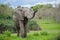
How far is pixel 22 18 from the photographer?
2.87m

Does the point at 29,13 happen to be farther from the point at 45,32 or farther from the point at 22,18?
the point at 45,32

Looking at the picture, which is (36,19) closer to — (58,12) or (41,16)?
(41,16)

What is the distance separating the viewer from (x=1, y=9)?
2.85m

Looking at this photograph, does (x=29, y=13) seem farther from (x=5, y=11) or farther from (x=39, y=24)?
(x=5, y=11)

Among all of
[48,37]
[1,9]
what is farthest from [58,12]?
[1,9]

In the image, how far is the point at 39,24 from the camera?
9.20 feet

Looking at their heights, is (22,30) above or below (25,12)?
below

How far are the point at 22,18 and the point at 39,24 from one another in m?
0.23

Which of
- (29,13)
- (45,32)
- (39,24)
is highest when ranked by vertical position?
(29,13)

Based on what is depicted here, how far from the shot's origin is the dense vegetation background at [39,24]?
109 inches

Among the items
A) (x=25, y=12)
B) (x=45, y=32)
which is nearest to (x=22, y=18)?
(x=25, y=12)

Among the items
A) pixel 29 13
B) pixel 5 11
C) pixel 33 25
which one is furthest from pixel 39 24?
pixel 5 11

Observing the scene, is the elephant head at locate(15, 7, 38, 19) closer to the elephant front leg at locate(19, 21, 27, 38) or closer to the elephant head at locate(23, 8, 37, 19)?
the elephant head at locate(23, 8, 37, 19)

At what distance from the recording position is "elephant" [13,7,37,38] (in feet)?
9.17
